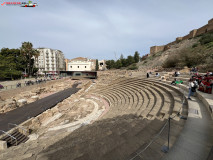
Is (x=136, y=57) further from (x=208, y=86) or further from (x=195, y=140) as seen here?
(x=195, y=140)

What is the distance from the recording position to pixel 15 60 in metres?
32.6

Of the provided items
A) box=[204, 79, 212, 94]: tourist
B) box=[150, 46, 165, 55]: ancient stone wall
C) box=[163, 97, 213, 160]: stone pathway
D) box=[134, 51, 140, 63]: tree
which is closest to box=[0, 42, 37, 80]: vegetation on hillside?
box=[163, 97, 213, 160]: stone pathway

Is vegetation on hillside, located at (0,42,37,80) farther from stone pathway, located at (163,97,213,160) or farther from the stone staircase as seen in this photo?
stone pathway, located at (163,97,213,160)

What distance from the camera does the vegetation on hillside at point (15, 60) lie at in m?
25.6

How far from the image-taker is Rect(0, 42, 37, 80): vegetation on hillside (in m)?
25.6

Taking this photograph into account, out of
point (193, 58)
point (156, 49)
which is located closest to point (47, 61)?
point (193, 58)

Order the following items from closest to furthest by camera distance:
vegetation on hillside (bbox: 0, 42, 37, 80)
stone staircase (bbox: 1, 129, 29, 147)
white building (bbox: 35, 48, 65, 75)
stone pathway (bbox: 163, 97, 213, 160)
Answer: stone pathway (bbox: 163, 97, 213, 160) < stone staircase (bbox: 1, 129, 29, 147) < vegetation on hillside (bbox: 0, 42, 37, 80) < white building (bbox: 35, 48, 65, 75)

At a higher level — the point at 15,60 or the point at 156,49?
the point at 156,49

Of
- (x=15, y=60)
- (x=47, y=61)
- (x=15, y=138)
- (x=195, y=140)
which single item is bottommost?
(x=15, y=138)

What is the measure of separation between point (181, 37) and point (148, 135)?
66.2m

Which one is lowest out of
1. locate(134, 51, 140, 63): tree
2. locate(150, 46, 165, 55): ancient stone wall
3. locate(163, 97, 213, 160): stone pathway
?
locate(163, 97, 213, 160): stone pathway

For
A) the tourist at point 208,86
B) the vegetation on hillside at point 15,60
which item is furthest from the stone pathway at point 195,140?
the vegetation on hillside at point 15,60

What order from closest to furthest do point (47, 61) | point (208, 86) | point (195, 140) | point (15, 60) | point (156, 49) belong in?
point (195, 140), point (208, 86), point (15, 60), point (47, 61), point (156, 49)

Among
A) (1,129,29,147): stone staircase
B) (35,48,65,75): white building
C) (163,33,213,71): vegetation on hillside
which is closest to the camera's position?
(1,129,29,147): stone staircase
